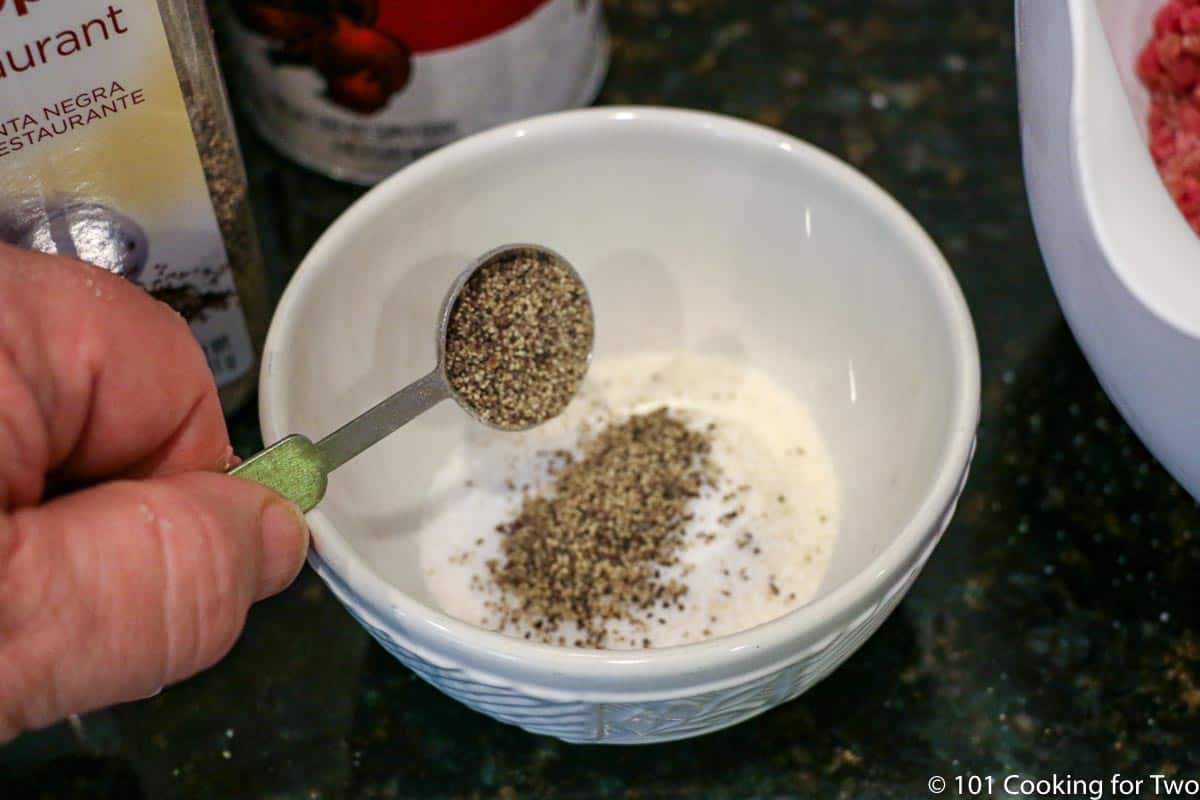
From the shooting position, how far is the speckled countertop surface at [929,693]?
58 centimetres

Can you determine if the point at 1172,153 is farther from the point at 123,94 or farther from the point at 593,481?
the point at 123,94

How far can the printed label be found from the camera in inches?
20.0

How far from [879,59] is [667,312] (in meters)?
0.29

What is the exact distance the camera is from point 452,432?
0.70 meters

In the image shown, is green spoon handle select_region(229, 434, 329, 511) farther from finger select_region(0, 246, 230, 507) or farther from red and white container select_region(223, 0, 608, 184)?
red and white container select_region(223, 0, 608, 184)

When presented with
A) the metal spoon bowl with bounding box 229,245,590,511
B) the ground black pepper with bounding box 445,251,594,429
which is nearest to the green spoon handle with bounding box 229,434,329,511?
the metal spoon bowl with bounding box 229,245,590,511

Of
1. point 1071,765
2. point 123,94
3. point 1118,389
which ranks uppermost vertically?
point 123,94

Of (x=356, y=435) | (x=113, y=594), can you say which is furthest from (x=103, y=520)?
(x=356, y=435)

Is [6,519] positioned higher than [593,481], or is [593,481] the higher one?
[6,519]

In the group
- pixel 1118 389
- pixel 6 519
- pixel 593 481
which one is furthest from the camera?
pixel 593 481

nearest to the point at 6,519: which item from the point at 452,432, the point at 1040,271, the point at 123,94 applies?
the point at 123,94

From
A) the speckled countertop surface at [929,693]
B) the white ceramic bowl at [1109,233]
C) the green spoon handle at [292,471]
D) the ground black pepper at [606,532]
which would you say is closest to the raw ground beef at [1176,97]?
the white ceramic bowl at [1109,233]

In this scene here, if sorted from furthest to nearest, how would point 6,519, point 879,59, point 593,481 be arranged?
point 879,59
point 593,481
point 6,519

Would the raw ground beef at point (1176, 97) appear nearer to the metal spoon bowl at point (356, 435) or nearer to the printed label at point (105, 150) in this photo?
the metal spoon bowl at point (356, 435)
